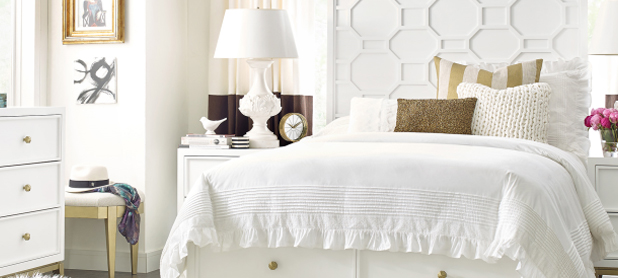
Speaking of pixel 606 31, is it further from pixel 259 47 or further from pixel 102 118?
pixel 102 118

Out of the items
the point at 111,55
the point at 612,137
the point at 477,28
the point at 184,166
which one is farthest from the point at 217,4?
the point at 612,137

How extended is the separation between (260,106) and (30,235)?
1.38 m

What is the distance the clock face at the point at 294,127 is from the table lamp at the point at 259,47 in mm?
99

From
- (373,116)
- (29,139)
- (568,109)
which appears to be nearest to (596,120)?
(568,109)

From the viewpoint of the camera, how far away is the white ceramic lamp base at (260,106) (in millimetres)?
3520

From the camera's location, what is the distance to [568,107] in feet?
10.00

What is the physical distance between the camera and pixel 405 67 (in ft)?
11.7

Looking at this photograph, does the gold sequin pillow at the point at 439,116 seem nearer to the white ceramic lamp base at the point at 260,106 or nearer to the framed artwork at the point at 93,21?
the white ceramic lamp base at the point at 260,106

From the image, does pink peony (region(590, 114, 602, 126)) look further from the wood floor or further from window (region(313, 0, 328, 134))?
the wood floor

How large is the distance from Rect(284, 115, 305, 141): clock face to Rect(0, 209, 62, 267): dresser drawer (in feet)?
4.42

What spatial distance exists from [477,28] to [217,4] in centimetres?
161

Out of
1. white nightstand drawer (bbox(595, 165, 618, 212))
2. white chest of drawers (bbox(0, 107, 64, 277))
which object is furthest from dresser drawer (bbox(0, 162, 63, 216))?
white nightstand drawer (bbox(595, 165, 618, 212))

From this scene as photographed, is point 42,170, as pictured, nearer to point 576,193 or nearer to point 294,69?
point 294,69

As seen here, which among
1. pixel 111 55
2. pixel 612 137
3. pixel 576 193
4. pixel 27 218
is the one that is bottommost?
pixel 27 218
